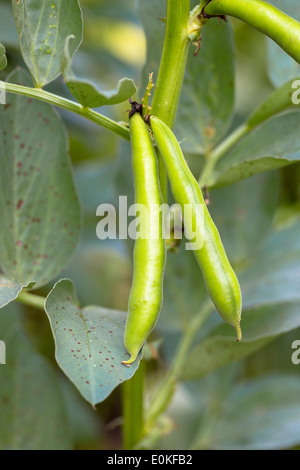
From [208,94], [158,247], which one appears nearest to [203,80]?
[208,94]

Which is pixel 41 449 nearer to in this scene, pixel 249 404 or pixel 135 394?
pixel 135 394

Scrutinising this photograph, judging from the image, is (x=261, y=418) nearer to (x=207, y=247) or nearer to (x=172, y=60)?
(x=207, y=247)

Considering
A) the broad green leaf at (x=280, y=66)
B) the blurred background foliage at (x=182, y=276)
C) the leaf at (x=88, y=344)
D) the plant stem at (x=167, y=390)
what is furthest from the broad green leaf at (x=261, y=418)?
the broad green leaf at (x=280, y=66)

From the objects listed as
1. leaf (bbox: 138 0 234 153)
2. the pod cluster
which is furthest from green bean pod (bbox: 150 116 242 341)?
leaf (bbox: 138 0 234 153)

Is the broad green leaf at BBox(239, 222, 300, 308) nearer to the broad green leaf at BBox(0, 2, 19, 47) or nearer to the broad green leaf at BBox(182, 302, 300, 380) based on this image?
the broad green leaf at BBox(182, 302, 300, 380)

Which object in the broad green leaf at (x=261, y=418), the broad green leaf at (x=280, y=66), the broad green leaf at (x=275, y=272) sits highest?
the broad green leaf at (x=280, y=66)

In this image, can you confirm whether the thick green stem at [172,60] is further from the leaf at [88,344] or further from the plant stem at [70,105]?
the leaf at [88,344]
